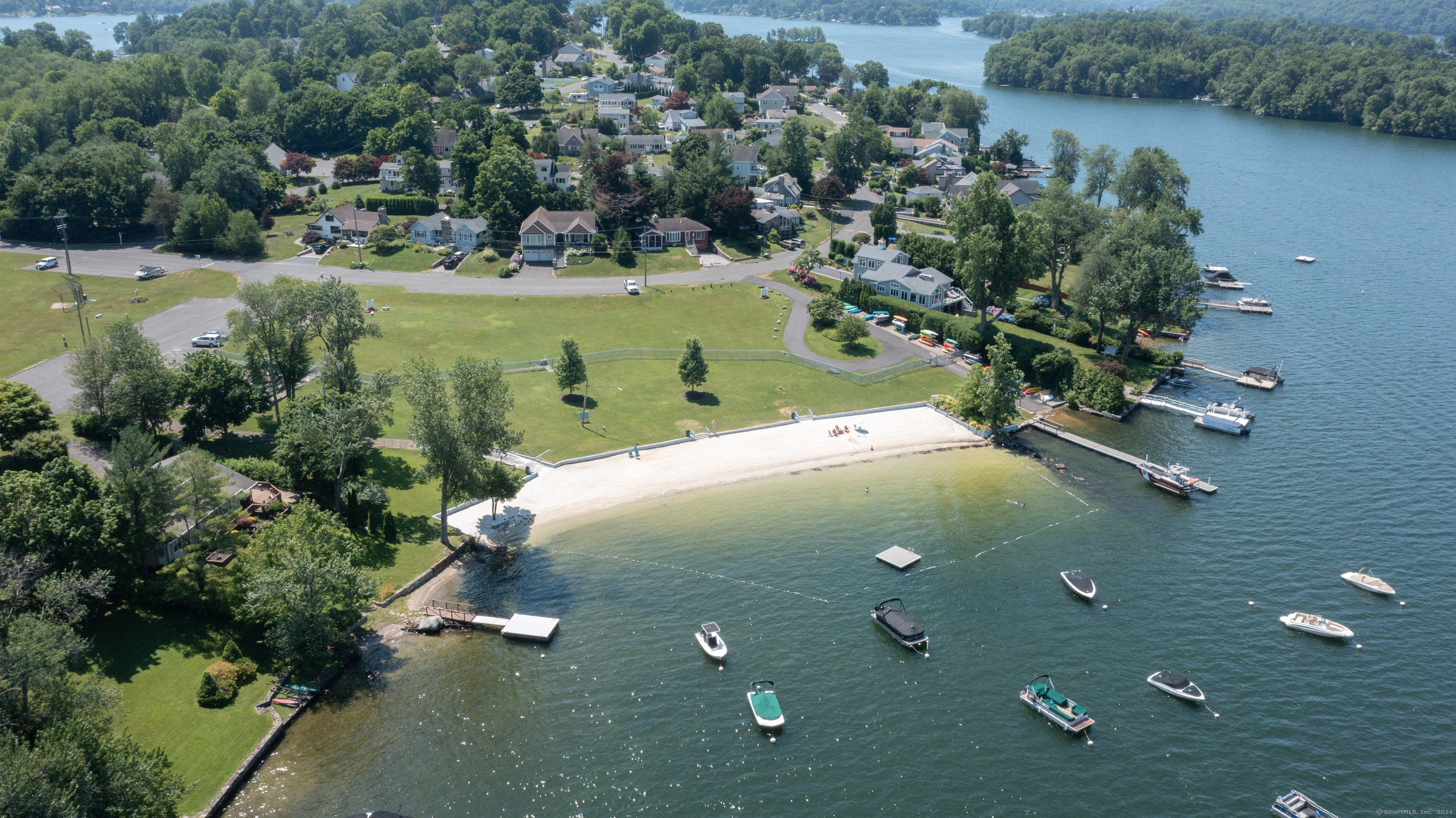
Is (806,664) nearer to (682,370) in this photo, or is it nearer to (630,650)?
(630,650)

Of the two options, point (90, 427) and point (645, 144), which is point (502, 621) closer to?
point (90, 427)

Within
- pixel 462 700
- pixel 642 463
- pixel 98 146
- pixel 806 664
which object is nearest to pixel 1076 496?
pixel 806 664

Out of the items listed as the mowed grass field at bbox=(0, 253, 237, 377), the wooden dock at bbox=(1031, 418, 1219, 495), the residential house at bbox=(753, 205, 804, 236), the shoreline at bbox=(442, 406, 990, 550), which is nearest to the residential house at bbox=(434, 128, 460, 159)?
the mowed grass field at bbox=(0, 253, 237, 377)

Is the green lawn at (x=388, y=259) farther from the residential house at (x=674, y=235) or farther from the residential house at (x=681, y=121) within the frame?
A: the residential house at (x=681, y=121)

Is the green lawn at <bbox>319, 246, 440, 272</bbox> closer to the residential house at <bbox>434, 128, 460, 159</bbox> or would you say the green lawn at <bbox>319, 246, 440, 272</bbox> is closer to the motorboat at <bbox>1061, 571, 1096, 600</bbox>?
the residential house at <bbox>434, 128, 460, 159</bbox>

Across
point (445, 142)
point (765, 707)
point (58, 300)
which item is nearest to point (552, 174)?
point (445, 142)

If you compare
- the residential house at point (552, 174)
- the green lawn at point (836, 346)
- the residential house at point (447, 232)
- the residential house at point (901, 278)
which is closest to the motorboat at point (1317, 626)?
the green lawn at point (836, 346)
